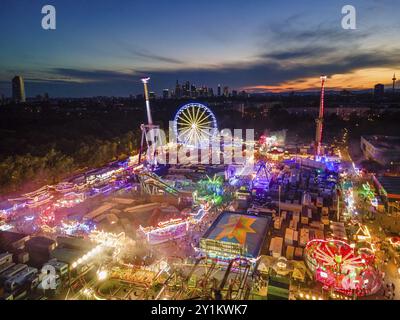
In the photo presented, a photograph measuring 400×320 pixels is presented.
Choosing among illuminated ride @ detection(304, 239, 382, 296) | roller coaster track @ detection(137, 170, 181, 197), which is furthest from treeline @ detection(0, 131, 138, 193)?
illuminated ride @ detection(304, 239, 382, 296)

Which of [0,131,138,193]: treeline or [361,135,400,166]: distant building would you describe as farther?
[361,135,400,166]: distant building

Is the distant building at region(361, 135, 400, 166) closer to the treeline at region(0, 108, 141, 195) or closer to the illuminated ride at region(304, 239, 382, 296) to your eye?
the illuminated ride at region(304, 239, 382, 296)

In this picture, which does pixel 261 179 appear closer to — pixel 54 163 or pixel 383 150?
pixel 383 150

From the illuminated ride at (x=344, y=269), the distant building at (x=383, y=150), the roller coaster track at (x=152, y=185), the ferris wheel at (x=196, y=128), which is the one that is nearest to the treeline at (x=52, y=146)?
the ferris wheel at (x=196, y=128)

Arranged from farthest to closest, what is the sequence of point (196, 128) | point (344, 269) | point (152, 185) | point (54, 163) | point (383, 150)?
point (196, 128), point (383, 150), point (54, 163), point (152, 185), point (344, 269)

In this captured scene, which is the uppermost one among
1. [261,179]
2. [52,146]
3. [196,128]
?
[196,128]

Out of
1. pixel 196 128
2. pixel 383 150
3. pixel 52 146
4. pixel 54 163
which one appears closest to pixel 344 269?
pixel 383 150
